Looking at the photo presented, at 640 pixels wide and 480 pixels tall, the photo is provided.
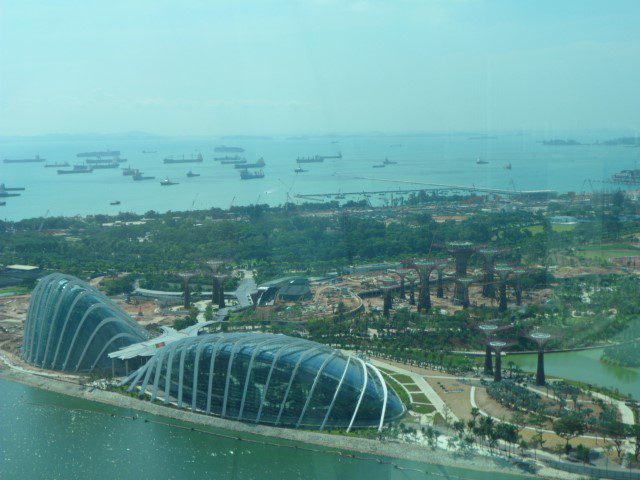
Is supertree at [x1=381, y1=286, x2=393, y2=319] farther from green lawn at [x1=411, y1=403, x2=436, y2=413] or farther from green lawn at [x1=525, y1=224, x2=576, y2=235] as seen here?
green lawn at [x1=525, y1=224, x2=576, y2=235]

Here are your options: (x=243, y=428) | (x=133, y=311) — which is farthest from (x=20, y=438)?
(x=133, y=311)

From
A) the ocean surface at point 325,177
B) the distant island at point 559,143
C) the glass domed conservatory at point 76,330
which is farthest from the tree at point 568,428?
the distant island at point 559,143

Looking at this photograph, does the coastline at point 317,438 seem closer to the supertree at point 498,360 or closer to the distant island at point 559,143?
the supertree at point 498,360

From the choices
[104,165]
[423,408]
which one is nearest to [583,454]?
[423,408]

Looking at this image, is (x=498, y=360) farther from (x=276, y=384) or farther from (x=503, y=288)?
(x=503, y=288)

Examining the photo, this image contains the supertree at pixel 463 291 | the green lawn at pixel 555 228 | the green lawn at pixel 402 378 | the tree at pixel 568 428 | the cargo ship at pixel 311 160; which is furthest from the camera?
the cargo ship at pixel 311 160

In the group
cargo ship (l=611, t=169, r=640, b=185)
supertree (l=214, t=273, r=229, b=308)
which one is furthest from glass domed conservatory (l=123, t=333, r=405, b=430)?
cargo ship (l=611, t=169, r=640, b=185)
